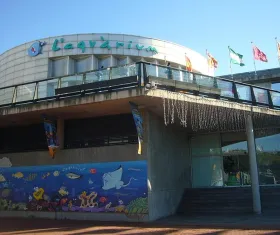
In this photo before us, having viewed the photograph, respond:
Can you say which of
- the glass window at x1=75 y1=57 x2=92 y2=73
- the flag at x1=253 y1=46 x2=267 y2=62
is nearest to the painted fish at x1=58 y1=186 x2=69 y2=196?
the glass window at x1=75 y1=57 x2=92 y2=73

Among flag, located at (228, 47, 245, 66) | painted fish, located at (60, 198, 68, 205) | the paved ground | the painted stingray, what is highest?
flag, located at (228, 47, 245, 66)

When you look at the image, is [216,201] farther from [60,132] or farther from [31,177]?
[31,177]

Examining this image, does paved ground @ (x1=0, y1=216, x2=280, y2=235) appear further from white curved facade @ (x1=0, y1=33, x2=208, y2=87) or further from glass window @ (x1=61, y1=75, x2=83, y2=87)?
white curved facade @ (x1=0, y1=33, x2=208, y2=87)

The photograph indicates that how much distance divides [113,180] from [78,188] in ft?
6.55

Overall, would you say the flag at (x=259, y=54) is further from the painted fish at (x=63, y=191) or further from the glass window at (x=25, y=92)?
the painted fish at (x=63, y=191)

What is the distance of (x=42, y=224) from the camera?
48.5ft

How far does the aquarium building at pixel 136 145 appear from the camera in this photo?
49.4 feet

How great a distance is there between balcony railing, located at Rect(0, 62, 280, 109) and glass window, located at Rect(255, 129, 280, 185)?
3146 mm

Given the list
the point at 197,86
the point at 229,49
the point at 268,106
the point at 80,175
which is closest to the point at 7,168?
the point at 80,175

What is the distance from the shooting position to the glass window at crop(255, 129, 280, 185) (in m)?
20.5

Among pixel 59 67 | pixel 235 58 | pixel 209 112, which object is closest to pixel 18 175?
pixel 209 112

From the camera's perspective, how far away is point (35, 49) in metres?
34.0

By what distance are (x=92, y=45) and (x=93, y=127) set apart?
18.0 m

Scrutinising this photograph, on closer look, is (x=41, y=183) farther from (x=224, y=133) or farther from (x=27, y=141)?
(x=224, y=133)
